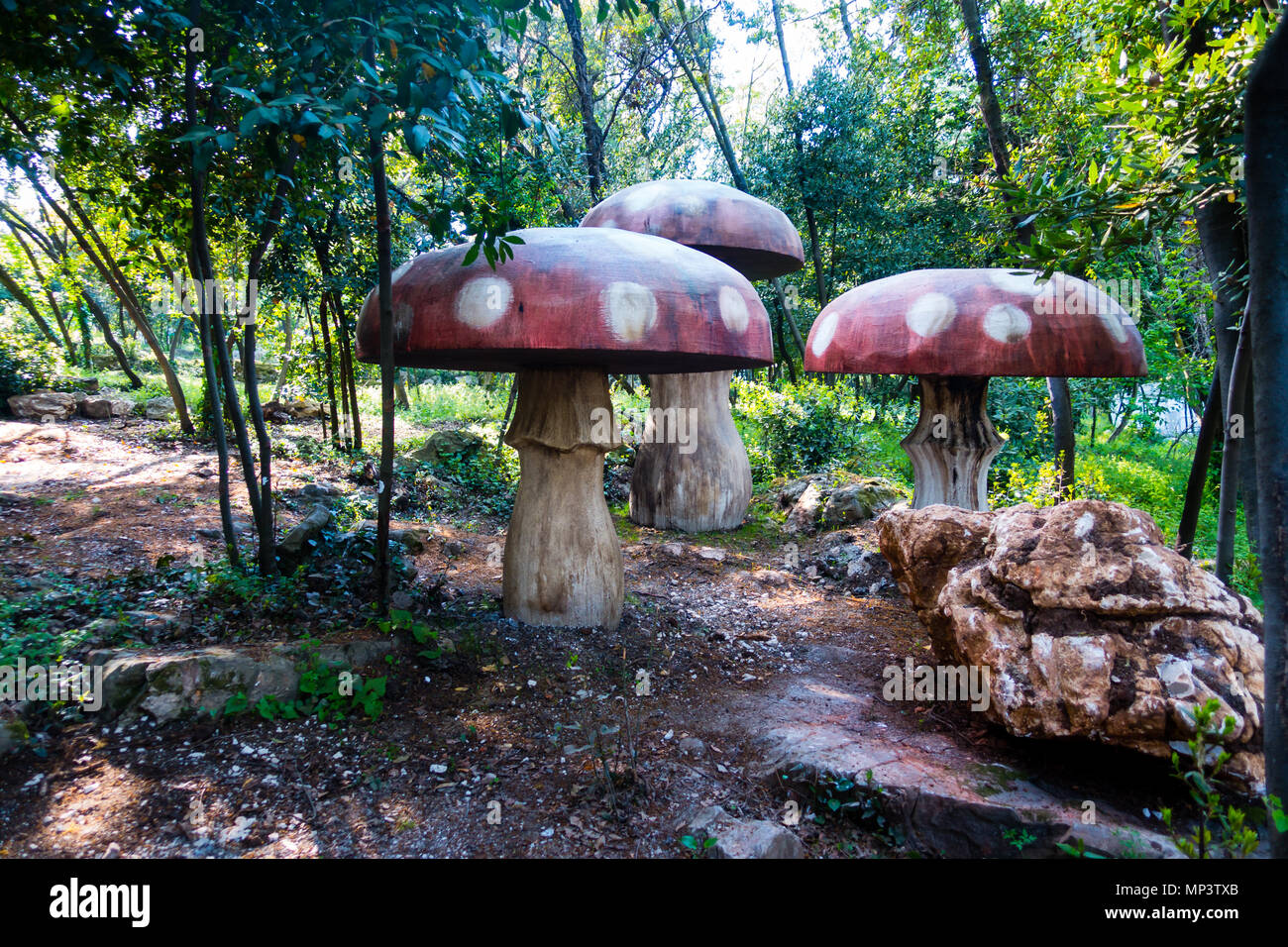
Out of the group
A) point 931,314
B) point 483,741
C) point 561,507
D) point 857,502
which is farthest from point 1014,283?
point 483,741

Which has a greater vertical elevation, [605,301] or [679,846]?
[605,301]

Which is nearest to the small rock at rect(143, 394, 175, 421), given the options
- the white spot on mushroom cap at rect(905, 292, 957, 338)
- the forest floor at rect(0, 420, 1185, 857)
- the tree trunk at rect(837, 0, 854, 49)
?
the forest floor at rect(0, 420, 1185, 857)

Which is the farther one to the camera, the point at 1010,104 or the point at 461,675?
the point at 1010,104

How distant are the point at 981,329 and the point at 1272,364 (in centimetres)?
268

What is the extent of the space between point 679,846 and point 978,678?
1.39m

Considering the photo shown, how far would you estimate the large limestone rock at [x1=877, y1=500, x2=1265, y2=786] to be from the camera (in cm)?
238

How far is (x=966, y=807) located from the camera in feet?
7.86

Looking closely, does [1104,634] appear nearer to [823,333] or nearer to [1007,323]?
[1007,323]

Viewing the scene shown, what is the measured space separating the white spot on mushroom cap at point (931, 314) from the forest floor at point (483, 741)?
188 cm

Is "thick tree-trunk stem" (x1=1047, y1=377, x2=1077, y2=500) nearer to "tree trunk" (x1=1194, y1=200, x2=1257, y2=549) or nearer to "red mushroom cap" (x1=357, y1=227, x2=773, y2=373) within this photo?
"tree trunk" (x1=1194, y1=200, x2=1257, y2=549)

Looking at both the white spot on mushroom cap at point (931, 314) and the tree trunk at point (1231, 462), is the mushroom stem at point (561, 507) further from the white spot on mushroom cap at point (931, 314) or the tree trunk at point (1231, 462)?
the tree trunk at point (1231, 462)

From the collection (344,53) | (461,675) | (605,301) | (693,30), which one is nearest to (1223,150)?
(605,301)

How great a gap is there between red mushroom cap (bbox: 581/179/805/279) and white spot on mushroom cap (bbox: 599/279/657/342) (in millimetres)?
2873
